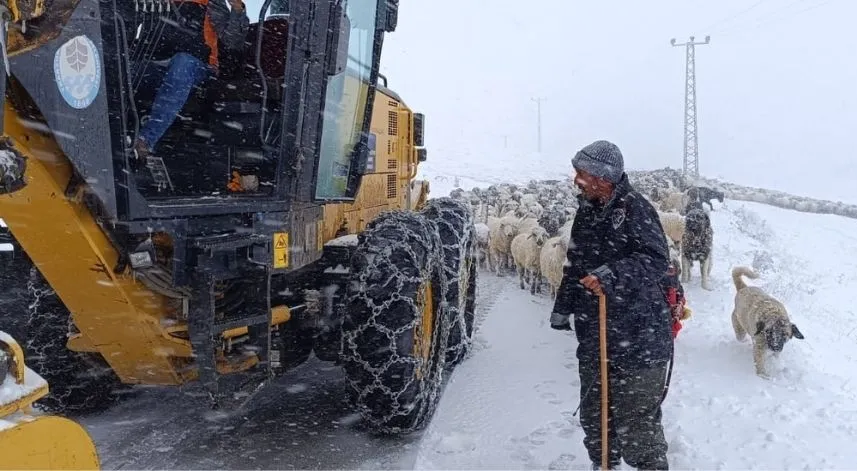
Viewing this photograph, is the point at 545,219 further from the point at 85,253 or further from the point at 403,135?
the point at 85,253

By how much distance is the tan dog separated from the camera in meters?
5.94

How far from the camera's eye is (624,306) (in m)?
3.57

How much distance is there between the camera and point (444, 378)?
19.5 feet

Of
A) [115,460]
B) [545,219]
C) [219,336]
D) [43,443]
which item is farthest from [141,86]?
[545,219]

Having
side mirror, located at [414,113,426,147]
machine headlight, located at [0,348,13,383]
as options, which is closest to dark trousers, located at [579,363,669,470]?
machine headlight, located at [0,348,13,383]

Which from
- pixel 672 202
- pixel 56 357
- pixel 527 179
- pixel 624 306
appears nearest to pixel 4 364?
pixel 624 306

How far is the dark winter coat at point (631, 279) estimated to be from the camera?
3.53 metres

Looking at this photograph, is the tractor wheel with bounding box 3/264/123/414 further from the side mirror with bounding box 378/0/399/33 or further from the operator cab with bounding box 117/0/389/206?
the side mirror with bounding box 378/0/399/33

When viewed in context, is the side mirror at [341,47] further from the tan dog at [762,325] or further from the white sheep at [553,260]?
the white sheep at [553,260]

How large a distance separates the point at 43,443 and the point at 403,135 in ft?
17.8

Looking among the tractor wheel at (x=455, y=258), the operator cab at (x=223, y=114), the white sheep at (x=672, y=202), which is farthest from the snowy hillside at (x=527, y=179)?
the operator cab at (x=223, y=114)

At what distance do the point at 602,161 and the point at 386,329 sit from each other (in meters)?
1.57

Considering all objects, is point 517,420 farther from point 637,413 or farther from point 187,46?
point 187,46

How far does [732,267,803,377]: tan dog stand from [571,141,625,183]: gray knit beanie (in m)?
3.17
